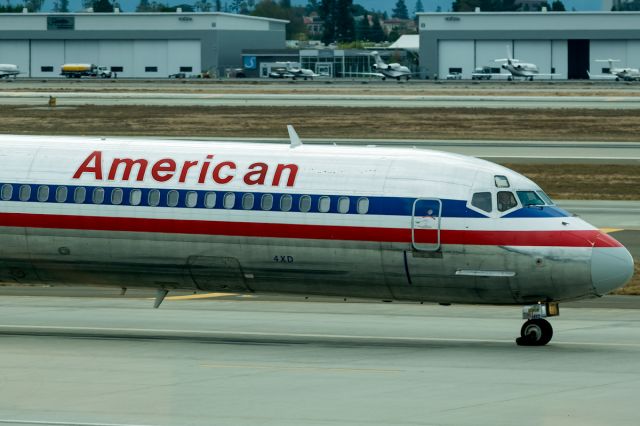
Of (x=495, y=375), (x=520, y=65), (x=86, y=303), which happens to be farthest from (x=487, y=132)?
(x=520, y=65)

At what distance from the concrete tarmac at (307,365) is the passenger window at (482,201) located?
2.78 metres

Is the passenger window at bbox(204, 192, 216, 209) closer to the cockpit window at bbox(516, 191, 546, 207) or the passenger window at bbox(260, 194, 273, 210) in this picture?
the passenger window at bbox(260, 194, 273, 210)

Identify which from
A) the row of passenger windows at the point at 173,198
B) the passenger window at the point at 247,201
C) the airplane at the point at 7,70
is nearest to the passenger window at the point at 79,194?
the row of passenger windows at the point at 173,198

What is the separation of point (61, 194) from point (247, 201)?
4118mm

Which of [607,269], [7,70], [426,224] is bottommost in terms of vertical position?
[607,269]

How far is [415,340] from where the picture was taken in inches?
1054

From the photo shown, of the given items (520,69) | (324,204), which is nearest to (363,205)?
(324,204)

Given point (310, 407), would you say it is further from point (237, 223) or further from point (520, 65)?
point (520, 65)

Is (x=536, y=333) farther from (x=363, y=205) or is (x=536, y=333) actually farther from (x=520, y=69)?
(x=520, y=69)

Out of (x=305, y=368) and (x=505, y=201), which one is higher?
(x=505, y=201)

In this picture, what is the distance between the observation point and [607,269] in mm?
24812

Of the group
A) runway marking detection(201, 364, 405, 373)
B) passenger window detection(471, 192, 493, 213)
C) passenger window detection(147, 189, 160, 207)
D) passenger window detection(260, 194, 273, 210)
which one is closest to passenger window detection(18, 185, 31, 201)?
passenger window detection(147, 189, 160, 207)

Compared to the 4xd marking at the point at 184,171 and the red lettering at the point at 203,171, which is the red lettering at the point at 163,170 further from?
the red lettering at the point at 203,171

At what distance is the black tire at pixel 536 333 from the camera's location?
2562cm
